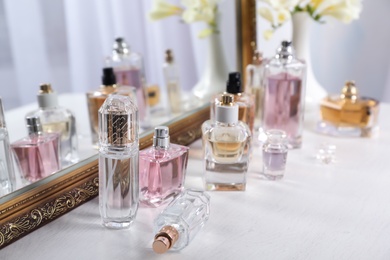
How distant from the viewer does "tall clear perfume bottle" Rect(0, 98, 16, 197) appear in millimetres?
750

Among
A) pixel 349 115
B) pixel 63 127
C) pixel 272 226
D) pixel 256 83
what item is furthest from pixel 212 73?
pixel 272 226

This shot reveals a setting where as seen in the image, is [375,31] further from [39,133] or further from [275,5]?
[39,133]

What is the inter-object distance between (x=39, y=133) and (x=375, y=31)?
1.27 m

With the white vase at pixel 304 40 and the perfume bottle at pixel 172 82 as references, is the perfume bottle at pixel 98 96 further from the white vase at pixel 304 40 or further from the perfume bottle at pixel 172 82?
the white vase at pixel 304 40

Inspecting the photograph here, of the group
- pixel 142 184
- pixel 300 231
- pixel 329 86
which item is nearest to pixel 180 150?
pixel 142 184

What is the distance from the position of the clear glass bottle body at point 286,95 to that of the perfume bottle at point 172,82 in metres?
0.20

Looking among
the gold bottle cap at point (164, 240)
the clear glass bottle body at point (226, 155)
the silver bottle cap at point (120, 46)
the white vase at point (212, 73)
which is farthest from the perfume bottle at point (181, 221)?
the white vase at point (212, 73)

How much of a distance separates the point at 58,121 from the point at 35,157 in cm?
11

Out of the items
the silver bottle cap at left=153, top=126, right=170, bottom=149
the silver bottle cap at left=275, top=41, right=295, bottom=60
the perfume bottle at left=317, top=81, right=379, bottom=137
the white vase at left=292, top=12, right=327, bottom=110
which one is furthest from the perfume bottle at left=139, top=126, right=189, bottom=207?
the white vase at left=292, top=12, right=327, bottom=110

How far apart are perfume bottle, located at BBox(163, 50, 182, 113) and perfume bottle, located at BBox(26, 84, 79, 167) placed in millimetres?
287

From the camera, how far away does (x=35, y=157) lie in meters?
0.81

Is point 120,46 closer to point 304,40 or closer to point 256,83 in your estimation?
point 256,83

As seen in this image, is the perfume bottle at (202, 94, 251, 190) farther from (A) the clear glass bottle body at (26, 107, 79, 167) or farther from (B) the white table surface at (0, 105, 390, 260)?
(A) the clear glass bottle body at (26, 107, 79, 167)

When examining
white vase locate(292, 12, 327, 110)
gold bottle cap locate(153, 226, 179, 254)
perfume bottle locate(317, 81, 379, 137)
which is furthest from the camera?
white vase locate(292, 12, 327, 110)
